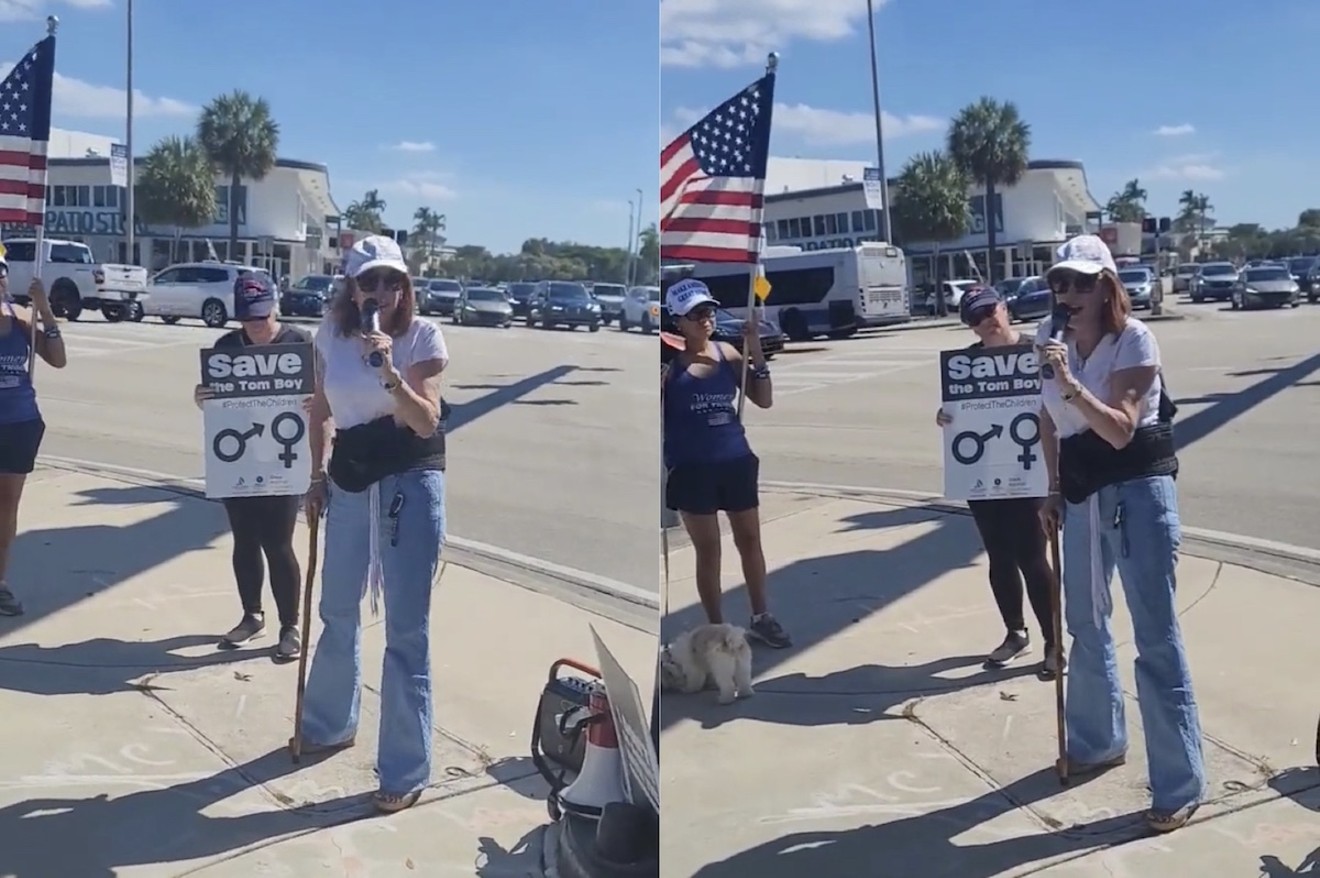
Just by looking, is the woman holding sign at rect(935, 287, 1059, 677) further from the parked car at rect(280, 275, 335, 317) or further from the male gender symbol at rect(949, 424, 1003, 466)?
the parked car at rect(280, 275, 335, 317)

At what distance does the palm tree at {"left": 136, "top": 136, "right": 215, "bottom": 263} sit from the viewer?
12.2ft

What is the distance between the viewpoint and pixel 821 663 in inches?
151

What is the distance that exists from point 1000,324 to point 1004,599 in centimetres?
101

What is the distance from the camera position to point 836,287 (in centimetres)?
335

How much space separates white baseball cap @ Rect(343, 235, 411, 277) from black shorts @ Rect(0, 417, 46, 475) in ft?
4.24

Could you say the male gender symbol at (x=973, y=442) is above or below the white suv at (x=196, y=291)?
below

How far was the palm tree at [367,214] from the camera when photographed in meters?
3.58

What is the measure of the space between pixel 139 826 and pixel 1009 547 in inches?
100

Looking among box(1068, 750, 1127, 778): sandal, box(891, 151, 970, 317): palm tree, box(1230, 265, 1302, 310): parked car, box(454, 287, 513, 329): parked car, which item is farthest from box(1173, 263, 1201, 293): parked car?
box(454, 287, 513, 329): parked car

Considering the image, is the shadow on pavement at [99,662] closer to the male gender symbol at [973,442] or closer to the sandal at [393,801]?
the sandal at [393,801]

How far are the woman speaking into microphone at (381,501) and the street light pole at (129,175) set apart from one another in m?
0.84

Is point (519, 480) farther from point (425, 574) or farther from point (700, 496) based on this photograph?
point (700, 496)

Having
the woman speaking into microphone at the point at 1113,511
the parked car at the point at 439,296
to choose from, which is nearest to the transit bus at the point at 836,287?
the woman speaking into microphone at the point at 1113,511

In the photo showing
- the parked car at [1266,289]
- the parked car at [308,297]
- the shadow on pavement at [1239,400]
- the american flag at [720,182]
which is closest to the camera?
the american flag at [720,182]
